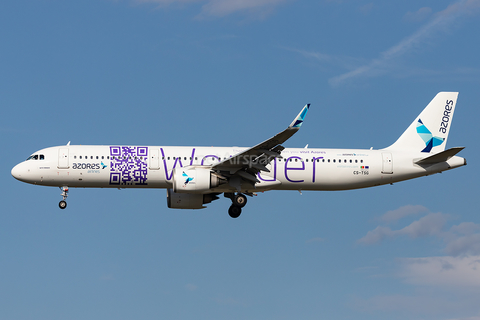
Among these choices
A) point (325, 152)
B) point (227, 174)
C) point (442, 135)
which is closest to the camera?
point (227, 174)

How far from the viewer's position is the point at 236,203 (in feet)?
132

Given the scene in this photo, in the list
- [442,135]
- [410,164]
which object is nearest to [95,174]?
[410,164]

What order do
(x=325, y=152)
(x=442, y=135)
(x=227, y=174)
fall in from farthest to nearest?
(x=442, y=135), (x=325, y=152), (x=227, y=174)

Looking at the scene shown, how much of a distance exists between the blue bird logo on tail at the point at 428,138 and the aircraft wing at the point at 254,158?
12.3 m

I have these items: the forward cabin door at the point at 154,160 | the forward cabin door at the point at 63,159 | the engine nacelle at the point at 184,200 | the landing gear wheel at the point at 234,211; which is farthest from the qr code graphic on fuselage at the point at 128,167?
the landing gear wheel at the point at 234,211

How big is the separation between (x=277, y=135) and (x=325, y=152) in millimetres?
8040

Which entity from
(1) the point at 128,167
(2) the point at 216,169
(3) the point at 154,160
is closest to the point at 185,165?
(3) the point at 154,160

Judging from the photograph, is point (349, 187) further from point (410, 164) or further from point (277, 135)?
point (277, 135)

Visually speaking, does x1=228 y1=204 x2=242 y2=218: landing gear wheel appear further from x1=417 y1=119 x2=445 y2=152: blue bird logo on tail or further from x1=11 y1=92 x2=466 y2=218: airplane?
x1=417 y1=119 x2=445 y2=152: blue bird logo on tail

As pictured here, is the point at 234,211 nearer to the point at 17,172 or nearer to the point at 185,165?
the point at 185,165

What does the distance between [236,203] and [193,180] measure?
14.2 ft

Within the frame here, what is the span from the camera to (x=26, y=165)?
3944 centimetres

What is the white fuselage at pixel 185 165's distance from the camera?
3875 cm

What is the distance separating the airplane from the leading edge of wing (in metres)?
0.07
